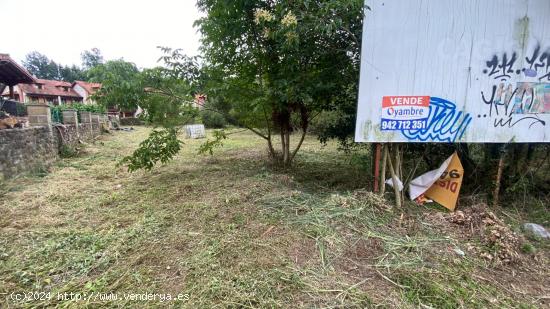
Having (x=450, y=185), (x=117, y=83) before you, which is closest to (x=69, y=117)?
(x=117, y=83)

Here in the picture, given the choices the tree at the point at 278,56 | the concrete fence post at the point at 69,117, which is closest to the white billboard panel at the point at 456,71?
the tree at the point at 278,56

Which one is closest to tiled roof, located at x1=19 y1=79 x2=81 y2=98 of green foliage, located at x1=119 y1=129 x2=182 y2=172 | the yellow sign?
green foliage, located at x1=119 y1=129 x2=182 y2=172

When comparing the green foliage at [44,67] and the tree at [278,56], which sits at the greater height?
the green foliage at [44,67]

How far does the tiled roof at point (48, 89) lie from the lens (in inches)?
1074

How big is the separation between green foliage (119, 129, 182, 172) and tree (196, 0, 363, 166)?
1.15 meters

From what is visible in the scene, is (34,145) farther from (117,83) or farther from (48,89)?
(48,89)

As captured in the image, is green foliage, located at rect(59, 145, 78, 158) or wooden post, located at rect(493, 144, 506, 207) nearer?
wooden post, located at rect(493, 144, 506, 207)

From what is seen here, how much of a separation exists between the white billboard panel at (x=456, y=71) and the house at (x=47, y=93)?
105ft

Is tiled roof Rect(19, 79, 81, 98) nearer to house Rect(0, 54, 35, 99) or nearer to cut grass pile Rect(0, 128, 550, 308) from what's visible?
house Rect(0, 54, 35, 99)

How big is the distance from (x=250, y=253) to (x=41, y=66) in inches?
3030

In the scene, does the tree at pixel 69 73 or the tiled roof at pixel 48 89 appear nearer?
→ the tiled roof at pixel 48 89

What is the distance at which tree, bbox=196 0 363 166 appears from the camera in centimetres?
318

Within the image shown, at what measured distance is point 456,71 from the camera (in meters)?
2.82

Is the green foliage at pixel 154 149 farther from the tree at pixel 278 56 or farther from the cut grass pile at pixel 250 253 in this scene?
the tree at pixel 278 56
